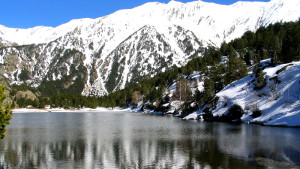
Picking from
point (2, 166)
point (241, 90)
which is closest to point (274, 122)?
point (241, 90)

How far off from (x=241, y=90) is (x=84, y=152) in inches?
3242

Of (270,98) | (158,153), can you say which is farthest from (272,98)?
(158,153)

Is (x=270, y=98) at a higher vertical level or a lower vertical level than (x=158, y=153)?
higher

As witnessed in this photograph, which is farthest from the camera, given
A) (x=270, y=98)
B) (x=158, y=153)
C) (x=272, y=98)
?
(x=270, y=98)

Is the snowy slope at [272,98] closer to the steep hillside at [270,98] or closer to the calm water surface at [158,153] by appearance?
the steep hillside at [270,98]

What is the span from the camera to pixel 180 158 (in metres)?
47.2

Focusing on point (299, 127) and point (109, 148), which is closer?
point (109, 148)

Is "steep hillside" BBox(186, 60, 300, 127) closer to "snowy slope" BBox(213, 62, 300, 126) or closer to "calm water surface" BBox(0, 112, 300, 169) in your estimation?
"snowy slope" BBox(213, 62, 300, 126)

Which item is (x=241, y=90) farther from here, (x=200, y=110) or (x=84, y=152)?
(x=84, y=152)

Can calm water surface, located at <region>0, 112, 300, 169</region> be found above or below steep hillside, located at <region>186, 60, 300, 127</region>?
below

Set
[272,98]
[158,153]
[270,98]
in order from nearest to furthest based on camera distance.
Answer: [158,153] < [272,98] < [270,98]

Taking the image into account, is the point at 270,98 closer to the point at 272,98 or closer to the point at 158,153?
the point at 272,98

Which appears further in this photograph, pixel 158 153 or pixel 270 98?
pixel 270 98

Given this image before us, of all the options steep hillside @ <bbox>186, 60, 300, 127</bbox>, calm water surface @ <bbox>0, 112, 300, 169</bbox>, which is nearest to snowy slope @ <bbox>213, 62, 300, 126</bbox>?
steep hillside @ <bbox>186, 60, 300, 127</bbox>
